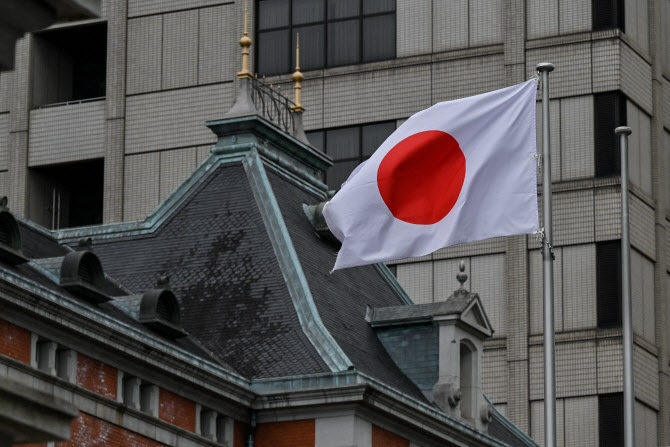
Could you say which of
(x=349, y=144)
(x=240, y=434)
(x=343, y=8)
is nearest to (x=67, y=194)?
(x=349, y=144)

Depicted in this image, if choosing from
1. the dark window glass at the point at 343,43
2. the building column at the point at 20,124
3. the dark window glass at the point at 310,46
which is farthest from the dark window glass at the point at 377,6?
the building column at the point at 20,124

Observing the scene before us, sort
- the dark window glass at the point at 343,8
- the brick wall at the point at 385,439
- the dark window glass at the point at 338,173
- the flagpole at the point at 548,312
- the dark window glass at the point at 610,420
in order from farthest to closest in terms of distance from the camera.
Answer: the dark window glass at the point at 343,8
the dark window glass at the point at 338,173
the dark window glass at the point at 610,420
the brick wall at the point at 385,439
the flagpole at the point at 548,312

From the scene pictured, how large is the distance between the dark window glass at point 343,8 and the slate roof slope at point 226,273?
23103 mm

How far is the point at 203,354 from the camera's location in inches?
1271

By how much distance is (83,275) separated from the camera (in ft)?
98.6

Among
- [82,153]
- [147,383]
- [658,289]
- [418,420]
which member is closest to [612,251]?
[658,289]

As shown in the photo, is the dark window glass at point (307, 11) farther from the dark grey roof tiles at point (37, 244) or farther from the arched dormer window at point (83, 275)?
the arched dormer window at point (83, 275)

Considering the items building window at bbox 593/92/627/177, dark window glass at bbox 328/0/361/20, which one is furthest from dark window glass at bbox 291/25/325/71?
building window at bbox 593/92/627/177

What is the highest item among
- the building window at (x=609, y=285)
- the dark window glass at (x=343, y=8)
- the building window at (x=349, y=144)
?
the dark window glass at (x=343, y=8)

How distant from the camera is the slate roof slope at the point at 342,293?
110 feet

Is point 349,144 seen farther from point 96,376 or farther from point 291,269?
point 96,376

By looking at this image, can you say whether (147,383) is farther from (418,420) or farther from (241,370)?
(418,420)

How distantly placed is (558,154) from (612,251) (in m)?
3.27

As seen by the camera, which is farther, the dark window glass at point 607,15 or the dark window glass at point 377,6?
the dark window glass at point 377,6
